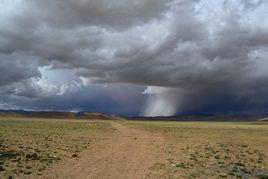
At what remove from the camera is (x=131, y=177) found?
17391 mm

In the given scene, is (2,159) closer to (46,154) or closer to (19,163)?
(19,163)

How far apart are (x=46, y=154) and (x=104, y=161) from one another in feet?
15.6

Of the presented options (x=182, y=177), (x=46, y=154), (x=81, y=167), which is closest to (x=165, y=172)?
(x=182, y=177)

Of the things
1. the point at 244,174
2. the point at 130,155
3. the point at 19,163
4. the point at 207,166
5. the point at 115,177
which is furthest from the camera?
the point at 130,155

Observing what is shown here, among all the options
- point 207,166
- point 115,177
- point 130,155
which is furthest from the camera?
point 130,155

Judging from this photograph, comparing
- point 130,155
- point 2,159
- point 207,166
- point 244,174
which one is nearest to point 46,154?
point 2,159

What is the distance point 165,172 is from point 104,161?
15.3 feet

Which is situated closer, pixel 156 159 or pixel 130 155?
pixel 156 159

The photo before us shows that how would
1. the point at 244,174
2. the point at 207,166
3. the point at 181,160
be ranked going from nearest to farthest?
the point at 244,174 → the point at 207,166 → the point at 181,160

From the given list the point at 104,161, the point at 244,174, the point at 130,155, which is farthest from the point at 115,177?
the point at 130,155

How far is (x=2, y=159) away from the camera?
70.6 feet

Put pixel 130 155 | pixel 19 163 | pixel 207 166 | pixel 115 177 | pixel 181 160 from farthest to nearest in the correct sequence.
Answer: pixel 130 155 → pixel 181 160 → pixel 207 166 → pixel 19 163 → pixel 115 177

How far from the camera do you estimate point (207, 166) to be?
21.7 m

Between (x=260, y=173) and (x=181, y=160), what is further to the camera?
(x=181, y=160)
